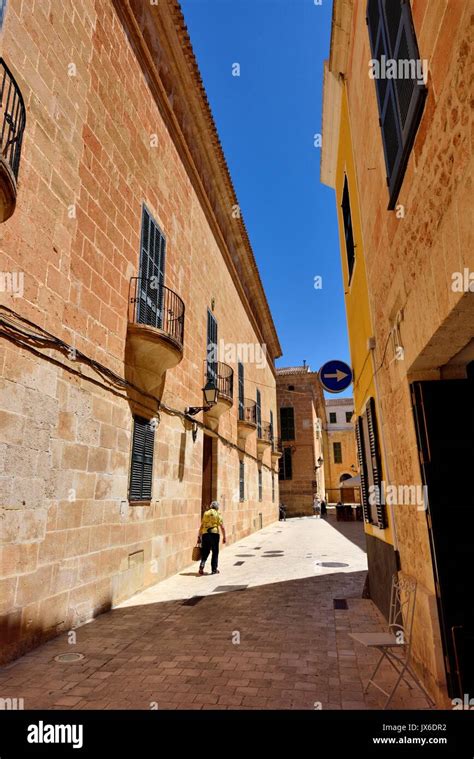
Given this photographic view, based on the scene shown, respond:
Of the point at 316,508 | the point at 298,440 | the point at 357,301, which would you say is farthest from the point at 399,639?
the point at 298,440

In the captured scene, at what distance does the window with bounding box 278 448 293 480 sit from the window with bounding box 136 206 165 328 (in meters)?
25.5

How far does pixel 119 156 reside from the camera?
729 centimetres

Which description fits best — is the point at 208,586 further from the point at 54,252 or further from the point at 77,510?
the point at 54,252

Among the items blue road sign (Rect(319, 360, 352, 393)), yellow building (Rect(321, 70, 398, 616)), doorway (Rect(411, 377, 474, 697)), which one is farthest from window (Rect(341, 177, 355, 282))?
doorway (Rect(411, 377, 474, 697))

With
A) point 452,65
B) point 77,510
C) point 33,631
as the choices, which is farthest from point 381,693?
point 452,65

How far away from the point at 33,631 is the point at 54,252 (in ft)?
14.3

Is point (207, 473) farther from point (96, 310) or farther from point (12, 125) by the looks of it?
point (12, 125)

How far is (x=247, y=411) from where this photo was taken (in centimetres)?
Result: 1788

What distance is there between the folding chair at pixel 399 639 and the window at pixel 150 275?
216 inches

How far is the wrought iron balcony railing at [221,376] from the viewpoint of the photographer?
12.3 m

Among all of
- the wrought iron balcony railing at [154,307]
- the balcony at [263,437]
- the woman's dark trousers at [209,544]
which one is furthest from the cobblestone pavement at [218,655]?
the balcony at [263,437]

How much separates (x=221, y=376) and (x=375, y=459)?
27.9 ft

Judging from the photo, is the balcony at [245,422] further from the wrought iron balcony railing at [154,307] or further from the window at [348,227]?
the window at [348,227]

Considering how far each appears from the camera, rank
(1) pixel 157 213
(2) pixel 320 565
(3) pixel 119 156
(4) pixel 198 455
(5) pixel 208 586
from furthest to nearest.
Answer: (4) pixel 198 455, (2) pixel 320 565, (1) pixel 157 213, (5) pixel 208 586, (3) pixel 119 156
